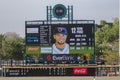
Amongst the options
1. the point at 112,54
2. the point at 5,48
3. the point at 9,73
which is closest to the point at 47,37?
the point at 9,73

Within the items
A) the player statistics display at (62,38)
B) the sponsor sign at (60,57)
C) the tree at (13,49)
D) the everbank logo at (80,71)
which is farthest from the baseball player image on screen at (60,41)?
the tree at (13,49)

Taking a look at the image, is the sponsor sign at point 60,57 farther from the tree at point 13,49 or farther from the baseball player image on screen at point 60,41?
the tree at point 13,49

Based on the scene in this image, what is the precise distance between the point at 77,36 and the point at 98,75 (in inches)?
152

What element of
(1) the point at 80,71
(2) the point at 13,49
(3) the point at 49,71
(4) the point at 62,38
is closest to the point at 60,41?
(4) the point at 62,38

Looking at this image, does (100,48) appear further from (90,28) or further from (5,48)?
(90,28)

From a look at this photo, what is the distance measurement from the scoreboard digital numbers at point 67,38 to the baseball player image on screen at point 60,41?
0.08 meters

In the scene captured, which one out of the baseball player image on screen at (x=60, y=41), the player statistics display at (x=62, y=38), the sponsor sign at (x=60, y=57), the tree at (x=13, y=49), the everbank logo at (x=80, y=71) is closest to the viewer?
the player statistics display at (x=62, y=38)

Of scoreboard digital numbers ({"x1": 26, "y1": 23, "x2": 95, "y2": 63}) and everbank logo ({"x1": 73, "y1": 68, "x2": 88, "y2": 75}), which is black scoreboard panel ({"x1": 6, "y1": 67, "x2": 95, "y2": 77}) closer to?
everbank logo ({"x1": 73, "y1": 68, "x2": 88, "y2": 75})

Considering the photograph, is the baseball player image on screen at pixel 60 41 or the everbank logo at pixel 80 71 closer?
the baseball player image on screen at pixel 60 41

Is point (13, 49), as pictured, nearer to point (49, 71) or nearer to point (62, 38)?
point (49, 71)

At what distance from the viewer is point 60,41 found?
47.8 m

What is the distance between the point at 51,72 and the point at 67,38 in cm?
321

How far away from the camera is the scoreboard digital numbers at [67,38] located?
47.4m

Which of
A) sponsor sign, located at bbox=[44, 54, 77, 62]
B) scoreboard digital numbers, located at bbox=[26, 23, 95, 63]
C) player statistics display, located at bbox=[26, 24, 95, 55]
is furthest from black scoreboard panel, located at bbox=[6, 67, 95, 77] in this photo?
player statistics display, located at bbox=[26, 24, 95, 55]
